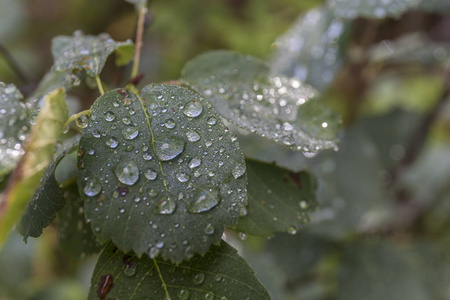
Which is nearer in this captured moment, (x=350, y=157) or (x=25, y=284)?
(x=350, y=157)

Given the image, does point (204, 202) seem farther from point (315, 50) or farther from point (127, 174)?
point (315, 50)

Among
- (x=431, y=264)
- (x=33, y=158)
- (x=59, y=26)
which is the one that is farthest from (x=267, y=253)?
(x=59, y=26)

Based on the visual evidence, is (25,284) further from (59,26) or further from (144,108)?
(59,26)

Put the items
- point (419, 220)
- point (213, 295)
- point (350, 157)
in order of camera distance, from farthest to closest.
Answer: point (419, 220)
point (350, 157)
point (213, 295)

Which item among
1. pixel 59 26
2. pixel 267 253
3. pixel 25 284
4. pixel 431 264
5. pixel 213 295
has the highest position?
pixel 213 295

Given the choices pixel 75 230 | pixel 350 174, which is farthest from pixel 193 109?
pixel 350 174

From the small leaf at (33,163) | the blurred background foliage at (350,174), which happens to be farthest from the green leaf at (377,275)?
the small leaf at (33,163)

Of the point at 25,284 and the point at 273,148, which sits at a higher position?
the point at 273,148
